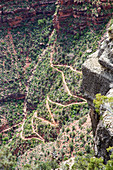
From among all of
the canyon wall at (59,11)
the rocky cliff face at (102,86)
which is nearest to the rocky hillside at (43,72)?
the canyon wall at (59,11)

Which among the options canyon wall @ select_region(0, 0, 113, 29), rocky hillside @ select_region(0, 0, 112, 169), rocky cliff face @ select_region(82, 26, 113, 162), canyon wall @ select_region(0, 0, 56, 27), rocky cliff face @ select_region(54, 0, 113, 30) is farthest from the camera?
canyon wall @ select_region(0, 0, 56, 27)

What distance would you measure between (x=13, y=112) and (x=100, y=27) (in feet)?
150

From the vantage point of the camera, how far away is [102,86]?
1064 inches

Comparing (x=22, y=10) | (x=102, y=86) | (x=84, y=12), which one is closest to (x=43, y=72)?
(x=84, y=12)

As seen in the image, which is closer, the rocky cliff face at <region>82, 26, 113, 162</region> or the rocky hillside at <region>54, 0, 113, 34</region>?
the rocky cliff face at <region>82, 26, 113, 162</region>

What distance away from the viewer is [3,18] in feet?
270

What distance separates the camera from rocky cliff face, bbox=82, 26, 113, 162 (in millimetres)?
21422

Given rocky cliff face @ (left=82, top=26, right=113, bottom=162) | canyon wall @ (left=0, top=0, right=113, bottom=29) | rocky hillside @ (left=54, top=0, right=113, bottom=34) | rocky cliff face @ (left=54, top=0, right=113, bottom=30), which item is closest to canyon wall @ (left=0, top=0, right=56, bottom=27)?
canyon wall @ (left=0, top=0, right=113, bottom=29)

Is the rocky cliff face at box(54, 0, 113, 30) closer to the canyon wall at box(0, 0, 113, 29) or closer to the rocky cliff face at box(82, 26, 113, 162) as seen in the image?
the canyon wall at box(0, 0, 113, 29)

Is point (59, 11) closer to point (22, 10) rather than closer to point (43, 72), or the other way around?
point (22, 10)

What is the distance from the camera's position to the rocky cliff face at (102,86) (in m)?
21.4

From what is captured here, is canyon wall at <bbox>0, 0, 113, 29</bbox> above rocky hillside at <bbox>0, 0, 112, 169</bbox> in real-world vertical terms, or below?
above

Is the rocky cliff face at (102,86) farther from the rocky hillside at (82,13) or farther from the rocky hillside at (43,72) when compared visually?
the rocky hillside at (82,13)

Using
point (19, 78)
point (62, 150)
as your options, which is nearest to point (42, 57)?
point (19, 78)
